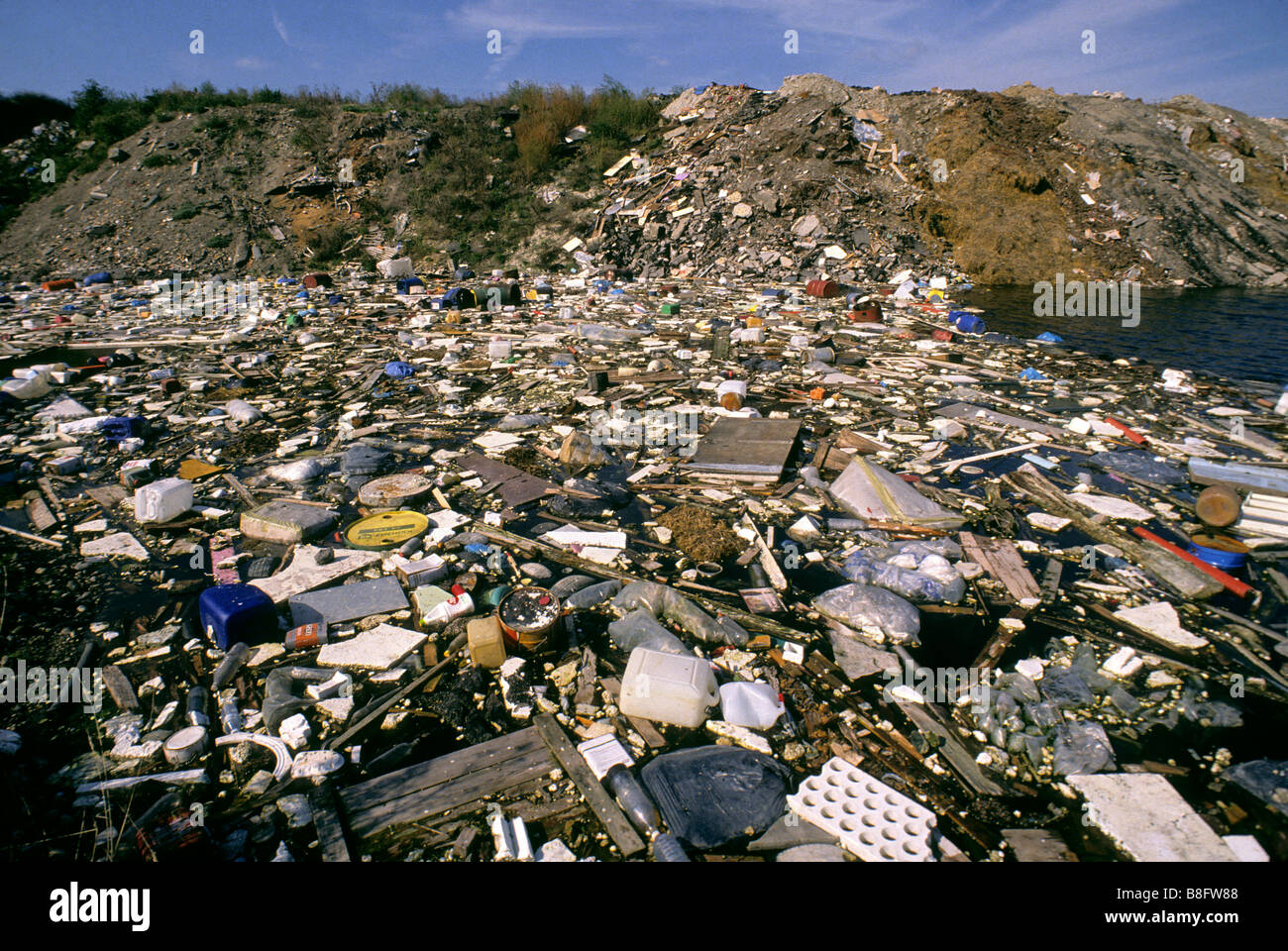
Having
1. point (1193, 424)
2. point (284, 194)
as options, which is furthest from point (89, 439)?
point (284, 194)

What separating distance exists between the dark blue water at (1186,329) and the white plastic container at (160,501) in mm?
9070

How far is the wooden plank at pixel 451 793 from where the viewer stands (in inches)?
71.8

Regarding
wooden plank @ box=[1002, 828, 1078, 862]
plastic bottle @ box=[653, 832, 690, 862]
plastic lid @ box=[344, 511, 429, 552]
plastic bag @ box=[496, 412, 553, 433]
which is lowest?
wooden plank @ box=[1002, 828, 1078, 862]

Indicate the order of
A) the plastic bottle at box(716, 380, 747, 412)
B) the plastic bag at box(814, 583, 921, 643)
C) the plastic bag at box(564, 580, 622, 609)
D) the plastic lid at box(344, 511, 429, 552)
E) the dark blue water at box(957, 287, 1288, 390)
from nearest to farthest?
the plastic bag at box(814, 583, 921, 643) < the plastic bag at box(564, 580, 622, 609) < the plastic lid at box(344, 511, 429, 552) < the plastic bottle at box(716, 380, 747, 412) < the dark blue water at box(957, 287, 1288, 390)

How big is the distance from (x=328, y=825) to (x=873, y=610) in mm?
2290

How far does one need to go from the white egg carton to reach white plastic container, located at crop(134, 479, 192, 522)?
3.79 m

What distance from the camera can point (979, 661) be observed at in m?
2.49

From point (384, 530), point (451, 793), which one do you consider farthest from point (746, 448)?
point (451, 793)

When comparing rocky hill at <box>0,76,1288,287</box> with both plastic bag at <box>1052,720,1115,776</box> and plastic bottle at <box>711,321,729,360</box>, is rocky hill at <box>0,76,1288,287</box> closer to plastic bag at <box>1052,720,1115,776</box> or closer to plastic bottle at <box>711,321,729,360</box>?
plastic bottle at <box>711,321,729,360</box>

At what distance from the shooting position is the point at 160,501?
135 inches

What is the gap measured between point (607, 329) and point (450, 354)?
211 cm

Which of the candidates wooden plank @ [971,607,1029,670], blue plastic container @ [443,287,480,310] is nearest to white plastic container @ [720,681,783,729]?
wooden plank @ [971,607,1029,670]

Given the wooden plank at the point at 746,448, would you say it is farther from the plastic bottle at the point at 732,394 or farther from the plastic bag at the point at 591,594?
the plastic bag at the point at 591,594

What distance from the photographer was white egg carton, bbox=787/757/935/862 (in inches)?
67.4
